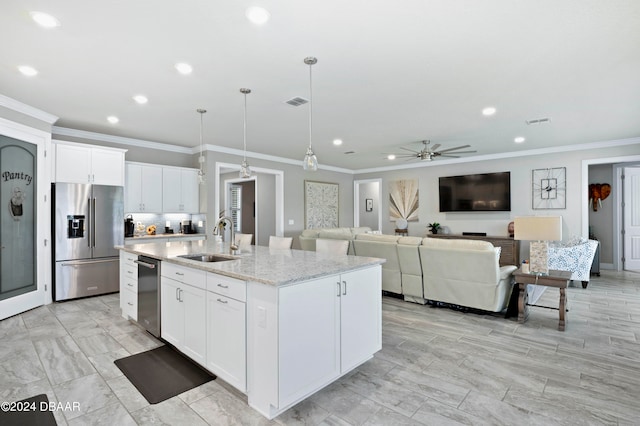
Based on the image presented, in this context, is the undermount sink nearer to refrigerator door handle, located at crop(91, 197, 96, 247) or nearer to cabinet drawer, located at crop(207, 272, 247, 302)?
cabinet drawer, located at crop(207, 272, 247, 302)

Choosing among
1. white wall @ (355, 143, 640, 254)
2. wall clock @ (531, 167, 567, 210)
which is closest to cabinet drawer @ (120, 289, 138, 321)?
white wall @ (355, 143, 640, 254)

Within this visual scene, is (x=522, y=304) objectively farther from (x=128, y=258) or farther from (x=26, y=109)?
(x=26, y=109)

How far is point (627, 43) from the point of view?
8.52 ft

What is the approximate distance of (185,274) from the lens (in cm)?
281

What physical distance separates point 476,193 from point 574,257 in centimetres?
272

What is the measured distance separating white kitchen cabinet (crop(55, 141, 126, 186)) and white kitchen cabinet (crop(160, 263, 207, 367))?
2.90 metres

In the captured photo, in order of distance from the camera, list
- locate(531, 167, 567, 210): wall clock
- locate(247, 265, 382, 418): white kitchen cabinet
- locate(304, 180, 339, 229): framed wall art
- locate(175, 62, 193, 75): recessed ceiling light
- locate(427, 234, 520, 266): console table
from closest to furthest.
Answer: locate(247, 265, 382, 418): white kitchen cabinet < locate(175, 62, 193, 75): recessed ceiling light < locate(531, 167, 567, 210): wall clock < locate(427, 234, 520, 266): console table < locate(304, 180, 339, 229): framed wall art

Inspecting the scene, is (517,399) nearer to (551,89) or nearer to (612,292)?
(551,89)

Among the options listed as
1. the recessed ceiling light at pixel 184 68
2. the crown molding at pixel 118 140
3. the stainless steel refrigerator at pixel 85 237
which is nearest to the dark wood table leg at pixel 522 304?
the recessed ceiling light at pixel 184 68

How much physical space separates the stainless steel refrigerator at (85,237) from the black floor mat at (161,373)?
267 centimetres

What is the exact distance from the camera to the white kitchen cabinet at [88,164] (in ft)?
15.6

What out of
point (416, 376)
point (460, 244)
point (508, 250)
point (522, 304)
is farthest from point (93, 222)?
point (508, 250)

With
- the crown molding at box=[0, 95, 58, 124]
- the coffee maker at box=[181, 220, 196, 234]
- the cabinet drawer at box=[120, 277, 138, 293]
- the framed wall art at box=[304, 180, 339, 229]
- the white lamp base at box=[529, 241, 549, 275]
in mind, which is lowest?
the cabinet drawer at box=[120, 277, 138, 293]

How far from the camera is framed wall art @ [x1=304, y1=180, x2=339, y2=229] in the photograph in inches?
330
